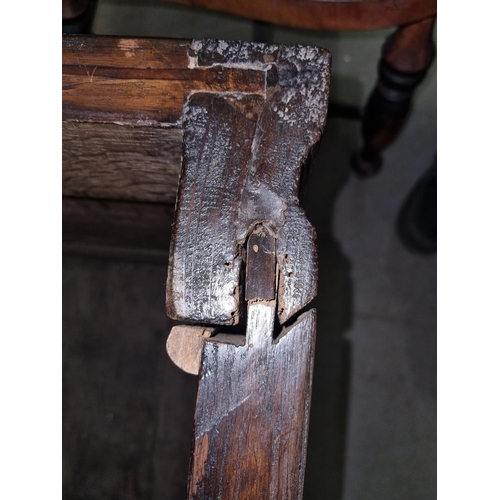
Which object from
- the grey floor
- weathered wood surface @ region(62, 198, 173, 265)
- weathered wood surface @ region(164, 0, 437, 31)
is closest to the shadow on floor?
the grey floor

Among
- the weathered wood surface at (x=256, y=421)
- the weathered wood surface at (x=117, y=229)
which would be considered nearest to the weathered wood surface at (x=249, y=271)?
the weathered wood surface at (x=256, y=421)

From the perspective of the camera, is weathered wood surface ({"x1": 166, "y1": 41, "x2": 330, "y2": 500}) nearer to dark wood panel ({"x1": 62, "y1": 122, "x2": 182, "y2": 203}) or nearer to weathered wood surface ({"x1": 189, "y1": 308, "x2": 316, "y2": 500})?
weathered wood surface ({"x1": 189, "y1": 308, "x2": 316, "y2": 500})

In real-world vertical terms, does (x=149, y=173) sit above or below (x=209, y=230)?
above

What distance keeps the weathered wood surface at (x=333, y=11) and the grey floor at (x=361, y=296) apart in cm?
74

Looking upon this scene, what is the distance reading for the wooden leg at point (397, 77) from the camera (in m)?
1.20

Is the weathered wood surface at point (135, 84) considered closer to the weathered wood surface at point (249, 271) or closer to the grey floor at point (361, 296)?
the weathered wood surface at point (249, 271)

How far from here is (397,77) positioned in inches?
51.2

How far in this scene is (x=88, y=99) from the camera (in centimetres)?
76

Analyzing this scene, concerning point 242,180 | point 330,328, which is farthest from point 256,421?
point 330,328

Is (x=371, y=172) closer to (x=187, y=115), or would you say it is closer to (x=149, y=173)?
(x=149, y=173)

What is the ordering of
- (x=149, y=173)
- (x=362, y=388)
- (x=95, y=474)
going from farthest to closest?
(x=362, y=388) → (x=95, y=474) → (x=149, y=173)

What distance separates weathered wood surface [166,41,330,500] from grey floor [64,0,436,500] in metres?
0.91

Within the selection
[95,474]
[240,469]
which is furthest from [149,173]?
[95,474]

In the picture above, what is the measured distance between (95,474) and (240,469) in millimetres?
1019
